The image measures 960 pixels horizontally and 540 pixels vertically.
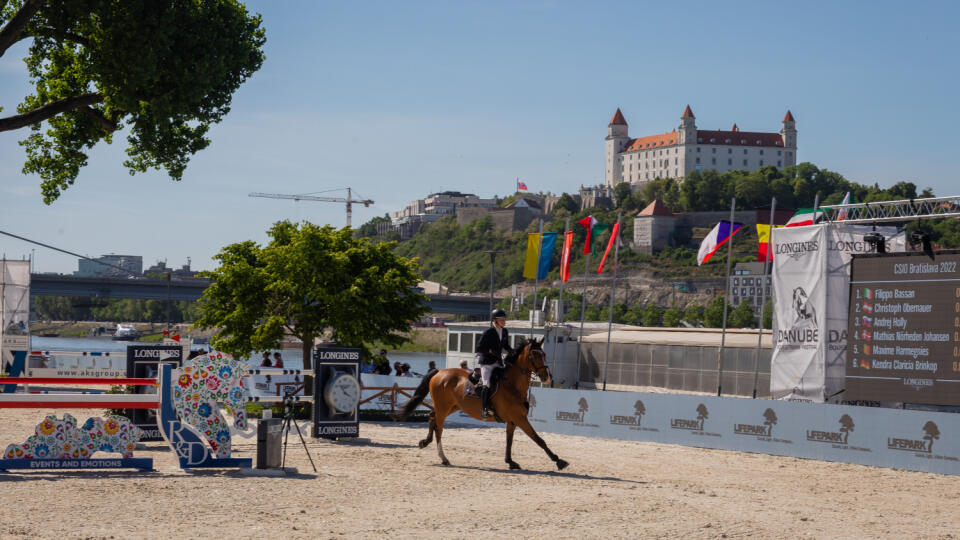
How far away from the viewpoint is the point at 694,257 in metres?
194

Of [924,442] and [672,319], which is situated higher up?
[672,319]

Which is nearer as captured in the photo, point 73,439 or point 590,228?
point 73,439

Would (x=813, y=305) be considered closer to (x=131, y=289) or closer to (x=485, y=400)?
(x=485, y=400)

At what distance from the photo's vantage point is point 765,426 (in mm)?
22797

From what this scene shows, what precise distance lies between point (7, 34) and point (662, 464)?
1468cm

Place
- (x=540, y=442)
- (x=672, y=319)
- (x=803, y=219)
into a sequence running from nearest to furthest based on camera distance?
(x=540, y=442) < (x=803, y=219) < (x=672, y=319)

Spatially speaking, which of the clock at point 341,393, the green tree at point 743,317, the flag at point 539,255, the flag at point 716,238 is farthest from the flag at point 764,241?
the green tree at point 743,317

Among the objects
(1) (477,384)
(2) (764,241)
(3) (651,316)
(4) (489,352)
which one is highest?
(2) (764,241)

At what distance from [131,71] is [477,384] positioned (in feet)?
29.2

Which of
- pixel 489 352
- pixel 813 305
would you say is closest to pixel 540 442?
pixel 489 352

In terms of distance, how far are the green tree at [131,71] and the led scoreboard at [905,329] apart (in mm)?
14532

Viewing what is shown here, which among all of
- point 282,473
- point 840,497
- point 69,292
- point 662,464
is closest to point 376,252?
point 662,464

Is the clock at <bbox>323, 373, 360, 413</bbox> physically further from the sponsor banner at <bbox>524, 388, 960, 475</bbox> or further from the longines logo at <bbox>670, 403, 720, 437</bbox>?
the longines logo at <bbox>670, 403, 720, 437</bbox>

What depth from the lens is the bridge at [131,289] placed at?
99500 mm
